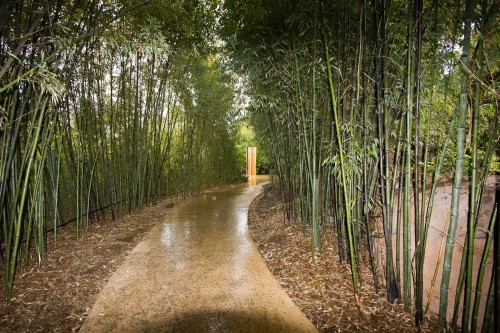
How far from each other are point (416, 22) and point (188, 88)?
496 cm

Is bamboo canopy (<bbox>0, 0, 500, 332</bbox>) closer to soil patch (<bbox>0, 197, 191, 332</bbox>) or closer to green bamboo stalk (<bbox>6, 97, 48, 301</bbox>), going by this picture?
green bamboo stalk (<bbox>6, 97, 48, 301</bbox>)

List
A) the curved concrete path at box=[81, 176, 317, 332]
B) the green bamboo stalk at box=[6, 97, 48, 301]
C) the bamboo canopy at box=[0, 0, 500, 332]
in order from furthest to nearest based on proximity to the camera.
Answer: the green bamboo stalk at box=[6, 97, 48, 301]
the curved concrete path at box=[81, 176, 317, 332]
the bamboo canopy at box=[0, 0, 500, 332]

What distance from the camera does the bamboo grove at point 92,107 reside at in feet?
6.61

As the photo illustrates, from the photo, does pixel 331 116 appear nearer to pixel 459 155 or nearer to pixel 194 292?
pixel 459 155

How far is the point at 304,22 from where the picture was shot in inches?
98.7

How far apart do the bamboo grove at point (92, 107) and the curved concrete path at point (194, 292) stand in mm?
903

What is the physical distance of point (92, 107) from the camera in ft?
11.9

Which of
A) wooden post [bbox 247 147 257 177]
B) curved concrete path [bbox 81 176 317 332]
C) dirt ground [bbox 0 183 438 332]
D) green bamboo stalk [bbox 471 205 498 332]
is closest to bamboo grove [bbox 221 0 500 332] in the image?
green bamboo stalk [bbox 471 205 498 332]

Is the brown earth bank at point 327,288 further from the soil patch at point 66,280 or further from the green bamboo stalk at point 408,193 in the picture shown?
the soil patch at point 66,280

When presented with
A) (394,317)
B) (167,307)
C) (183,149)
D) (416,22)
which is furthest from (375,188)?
(183,149)

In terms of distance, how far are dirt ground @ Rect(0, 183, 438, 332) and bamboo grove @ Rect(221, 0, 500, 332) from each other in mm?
133

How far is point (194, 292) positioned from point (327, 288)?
3.84 feet

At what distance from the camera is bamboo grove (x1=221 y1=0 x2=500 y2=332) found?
1.48 meters

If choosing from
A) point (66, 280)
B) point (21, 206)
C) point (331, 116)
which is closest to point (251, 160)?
point (331, 116)
